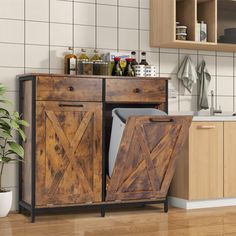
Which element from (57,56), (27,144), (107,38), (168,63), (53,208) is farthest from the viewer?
(168,63)

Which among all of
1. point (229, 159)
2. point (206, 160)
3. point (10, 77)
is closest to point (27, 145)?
point (10, 77)

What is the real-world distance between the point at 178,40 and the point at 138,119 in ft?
3.65

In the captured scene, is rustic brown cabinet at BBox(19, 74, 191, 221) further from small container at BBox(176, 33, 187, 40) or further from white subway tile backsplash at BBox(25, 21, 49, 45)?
small container at BBox(176, 33, 187, 40)

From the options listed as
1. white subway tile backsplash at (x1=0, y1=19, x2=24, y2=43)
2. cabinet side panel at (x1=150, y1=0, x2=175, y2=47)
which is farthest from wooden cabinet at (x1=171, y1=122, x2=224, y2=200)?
white subway tile backsplash at (x1=0, y1=19, x2=24, y2=43)

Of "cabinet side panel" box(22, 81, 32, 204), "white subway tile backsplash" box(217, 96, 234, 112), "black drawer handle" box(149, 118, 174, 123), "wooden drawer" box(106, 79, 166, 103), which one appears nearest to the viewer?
"black drawer handle" box(149, 118, 174, 123)

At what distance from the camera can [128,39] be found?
5.14 meters

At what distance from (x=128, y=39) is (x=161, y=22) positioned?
12.7 inches

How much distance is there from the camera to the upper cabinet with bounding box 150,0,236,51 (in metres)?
4.98

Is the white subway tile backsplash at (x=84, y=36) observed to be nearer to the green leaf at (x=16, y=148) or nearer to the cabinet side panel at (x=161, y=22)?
the cabinet side panel at (x=161, y=22)

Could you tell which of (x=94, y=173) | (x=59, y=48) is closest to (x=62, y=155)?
(x=94, y=173)

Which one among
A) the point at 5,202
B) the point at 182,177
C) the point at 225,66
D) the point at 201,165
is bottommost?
the point at 5,202

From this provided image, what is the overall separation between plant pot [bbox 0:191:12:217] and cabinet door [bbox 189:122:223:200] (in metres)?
1.45

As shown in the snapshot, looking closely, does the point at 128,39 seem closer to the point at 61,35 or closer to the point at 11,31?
the point at 61,35

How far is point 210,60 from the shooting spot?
5543 millimetres
